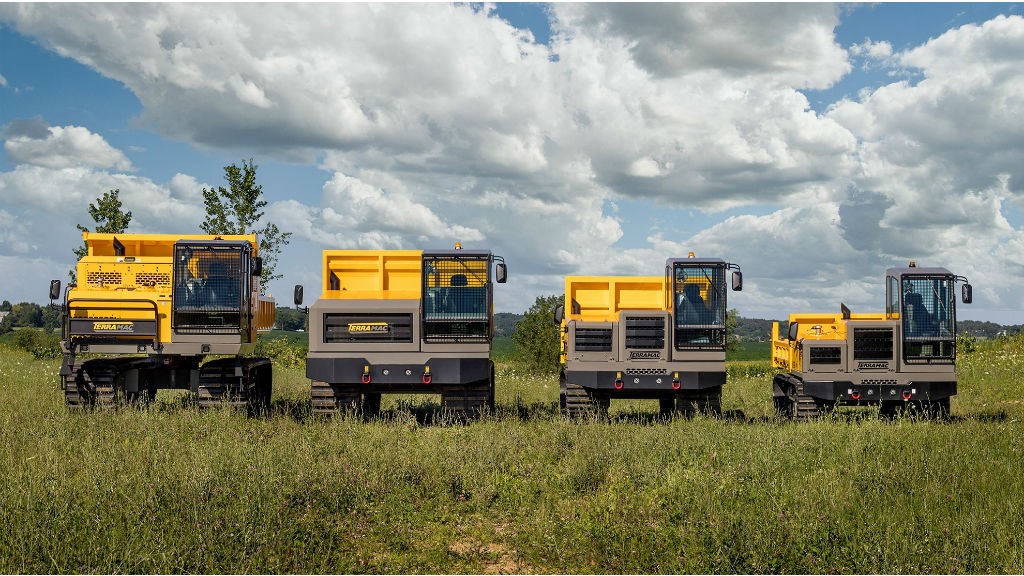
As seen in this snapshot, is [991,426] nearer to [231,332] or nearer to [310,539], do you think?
[310,539]

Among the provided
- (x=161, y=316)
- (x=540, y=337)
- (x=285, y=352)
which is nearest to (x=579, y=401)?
(x=161, y=316)

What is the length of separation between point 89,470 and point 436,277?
7.47 m

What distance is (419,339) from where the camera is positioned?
1555cm

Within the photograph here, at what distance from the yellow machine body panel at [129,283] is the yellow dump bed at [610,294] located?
6855mm

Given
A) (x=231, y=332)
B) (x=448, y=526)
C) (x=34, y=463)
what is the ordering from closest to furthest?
(x=448, y=526) → (x=34, y=463) → (x=231, y=332)

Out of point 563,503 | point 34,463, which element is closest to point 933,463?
point 563,503

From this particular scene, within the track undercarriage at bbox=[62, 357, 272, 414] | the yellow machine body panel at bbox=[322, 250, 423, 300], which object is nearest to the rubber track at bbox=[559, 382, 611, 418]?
the yellow machine body panel at bbox=[322, 250, 423, 300]

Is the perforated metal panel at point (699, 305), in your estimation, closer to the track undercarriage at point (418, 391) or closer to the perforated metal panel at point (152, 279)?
the track undercarriage at point (418, 391)

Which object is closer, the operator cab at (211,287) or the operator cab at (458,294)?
the operator cab at (458,294)

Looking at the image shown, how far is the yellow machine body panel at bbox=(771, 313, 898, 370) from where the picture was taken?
1777 cm

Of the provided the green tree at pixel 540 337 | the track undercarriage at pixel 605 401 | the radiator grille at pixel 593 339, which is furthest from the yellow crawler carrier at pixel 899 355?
the green tree at pixel 540 337

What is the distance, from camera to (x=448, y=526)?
8.29 m

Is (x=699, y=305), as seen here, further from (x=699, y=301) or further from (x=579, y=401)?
(x=579, y=401)

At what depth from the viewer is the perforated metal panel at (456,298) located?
15.6 metres
